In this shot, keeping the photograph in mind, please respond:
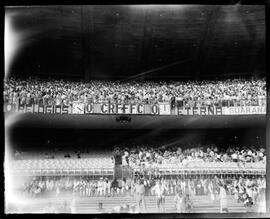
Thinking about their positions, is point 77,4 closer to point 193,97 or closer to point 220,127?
point 193,97

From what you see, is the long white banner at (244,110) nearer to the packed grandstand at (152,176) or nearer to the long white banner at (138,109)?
the long white banner at (138,109)

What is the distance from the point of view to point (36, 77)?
741 centimetres

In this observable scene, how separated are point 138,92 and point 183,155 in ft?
5.11

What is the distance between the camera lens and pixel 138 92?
7191 millimetres

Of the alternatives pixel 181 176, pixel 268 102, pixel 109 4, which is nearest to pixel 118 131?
pixel 181 176

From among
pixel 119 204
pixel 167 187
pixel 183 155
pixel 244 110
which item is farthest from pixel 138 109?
pixel 244 110

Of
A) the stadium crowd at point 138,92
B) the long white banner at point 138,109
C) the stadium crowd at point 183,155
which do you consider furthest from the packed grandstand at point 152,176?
the stadium crowd at point 138,92

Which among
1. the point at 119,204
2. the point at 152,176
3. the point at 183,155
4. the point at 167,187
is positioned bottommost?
the point at 119,204

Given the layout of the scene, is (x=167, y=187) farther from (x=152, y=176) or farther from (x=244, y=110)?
(x=244, y=110)

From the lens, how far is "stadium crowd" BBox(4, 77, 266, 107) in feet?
23.4

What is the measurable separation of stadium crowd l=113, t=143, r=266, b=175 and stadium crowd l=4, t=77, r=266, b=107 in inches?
36.2

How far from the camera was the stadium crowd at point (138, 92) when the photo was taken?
7.13 m

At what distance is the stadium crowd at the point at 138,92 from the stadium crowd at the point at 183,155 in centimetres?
92

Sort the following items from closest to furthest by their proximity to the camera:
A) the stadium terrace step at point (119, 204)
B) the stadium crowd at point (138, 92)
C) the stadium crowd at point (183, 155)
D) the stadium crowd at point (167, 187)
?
the stadium terrace step at point (119, 204), the stadium crowd at point (167, 187), the stadium crowd at point (183, 155), the stadium crowd at point (138, 92)
